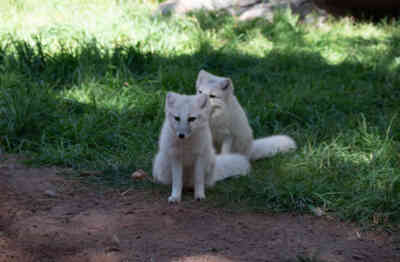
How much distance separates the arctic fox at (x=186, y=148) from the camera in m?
3.43

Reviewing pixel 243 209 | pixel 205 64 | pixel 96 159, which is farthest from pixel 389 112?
pixel 96 159

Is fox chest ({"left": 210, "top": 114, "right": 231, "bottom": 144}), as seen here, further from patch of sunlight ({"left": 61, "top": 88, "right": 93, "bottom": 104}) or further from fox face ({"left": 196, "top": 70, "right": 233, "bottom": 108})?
patch of sunlight ({"left": 61, "top": 88, "right": 93, "bottom": 104})

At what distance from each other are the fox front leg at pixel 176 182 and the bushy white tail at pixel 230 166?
40 cm

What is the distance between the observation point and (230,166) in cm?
400

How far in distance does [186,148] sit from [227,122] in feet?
2.51

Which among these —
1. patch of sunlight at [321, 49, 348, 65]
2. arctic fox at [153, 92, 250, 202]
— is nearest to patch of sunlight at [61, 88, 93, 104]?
arctic fox at [153, 92, 250, 202]

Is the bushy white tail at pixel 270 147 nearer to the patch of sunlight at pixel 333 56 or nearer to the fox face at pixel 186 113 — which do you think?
the fox face at pixel 186 113

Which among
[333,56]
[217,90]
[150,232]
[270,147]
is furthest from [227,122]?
[333,56]

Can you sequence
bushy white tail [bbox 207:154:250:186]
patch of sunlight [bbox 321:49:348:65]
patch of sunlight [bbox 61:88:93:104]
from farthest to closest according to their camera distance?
patch of sunlight [bbox 321:49:348:65]
patch of sunlight [bbox 61:88:93:104]
bushy white tail [bbox 207:154:250:186]

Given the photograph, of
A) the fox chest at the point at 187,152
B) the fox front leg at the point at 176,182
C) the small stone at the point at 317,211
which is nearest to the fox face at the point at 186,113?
the fox chest at the point at 187,152

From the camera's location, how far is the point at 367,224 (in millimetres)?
3324

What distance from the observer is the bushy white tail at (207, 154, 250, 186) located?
3.95 m

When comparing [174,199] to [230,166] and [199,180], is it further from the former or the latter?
[230,166]

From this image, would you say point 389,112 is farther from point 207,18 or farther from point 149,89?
point 207,18
